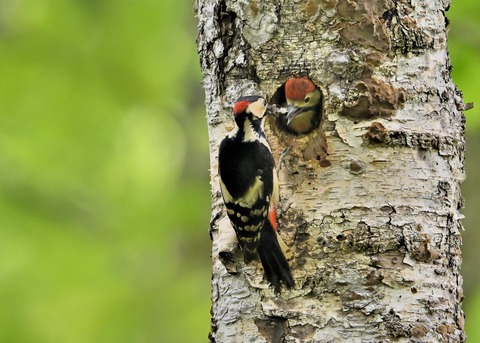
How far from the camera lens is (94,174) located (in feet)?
19.6

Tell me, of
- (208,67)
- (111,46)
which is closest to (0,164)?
(111,46)

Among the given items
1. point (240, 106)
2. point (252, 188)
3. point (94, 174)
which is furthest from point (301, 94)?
point (94, 174)

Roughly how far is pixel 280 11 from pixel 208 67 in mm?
301

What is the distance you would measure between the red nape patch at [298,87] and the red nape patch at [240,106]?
0.46ft

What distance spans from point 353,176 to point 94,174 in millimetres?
3701

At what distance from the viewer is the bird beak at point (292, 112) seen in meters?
2.54

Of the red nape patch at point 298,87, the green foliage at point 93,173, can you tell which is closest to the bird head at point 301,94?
the red nape patch at point 298,87

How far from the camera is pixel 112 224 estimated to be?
584 centimetres

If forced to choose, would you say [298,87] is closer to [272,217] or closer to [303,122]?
[303,122]

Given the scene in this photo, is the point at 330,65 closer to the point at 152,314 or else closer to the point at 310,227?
the point at 310,227

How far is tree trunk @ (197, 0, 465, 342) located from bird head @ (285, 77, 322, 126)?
0.08 ft

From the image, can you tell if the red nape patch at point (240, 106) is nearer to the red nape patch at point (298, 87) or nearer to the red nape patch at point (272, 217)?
the red nape patch at point (298, 87)

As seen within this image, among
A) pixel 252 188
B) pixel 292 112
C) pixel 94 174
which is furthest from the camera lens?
pixel 94 174

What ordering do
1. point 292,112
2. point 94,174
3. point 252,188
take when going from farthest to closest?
point 94,174, point 292,112, point 252,188
